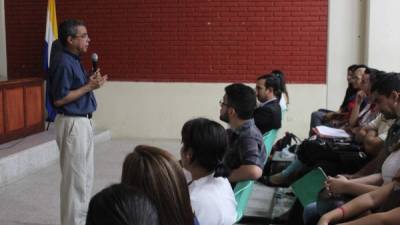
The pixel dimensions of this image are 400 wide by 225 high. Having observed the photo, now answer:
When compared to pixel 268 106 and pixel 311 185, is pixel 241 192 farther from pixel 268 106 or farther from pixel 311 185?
pixel 268 106

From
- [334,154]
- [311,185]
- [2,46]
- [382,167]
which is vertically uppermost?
[2,46]

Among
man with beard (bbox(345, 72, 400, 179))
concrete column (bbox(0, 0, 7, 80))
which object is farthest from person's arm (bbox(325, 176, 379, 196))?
concrete column (bbox(0, 0, 7, 80))

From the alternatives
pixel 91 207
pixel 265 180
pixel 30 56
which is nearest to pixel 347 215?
pixel 91 207

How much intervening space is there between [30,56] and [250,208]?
4904 mm


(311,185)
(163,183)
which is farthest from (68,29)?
(163,183)

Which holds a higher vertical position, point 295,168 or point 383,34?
point 383,34

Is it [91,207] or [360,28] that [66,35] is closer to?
[91,207]

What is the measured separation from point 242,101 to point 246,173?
0.45 meters

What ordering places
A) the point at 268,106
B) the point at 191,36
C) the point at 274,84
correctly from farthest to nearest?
the point at 191,36 → the point at 274,84 → the point at 268,106

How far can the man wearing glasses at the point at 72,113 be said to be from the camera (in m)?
3.28

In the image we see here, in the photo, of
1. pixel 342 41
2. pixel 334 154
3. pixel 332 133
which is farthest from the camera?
pixel 342 41

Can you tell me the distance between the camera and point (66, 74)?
328 cm

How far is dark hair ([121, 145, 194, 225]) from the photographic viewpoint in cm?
136

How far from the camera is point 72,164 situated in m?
3.31
